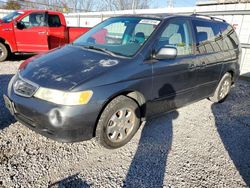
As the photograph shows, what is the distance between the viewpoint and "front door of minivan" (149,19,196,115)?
10.2ft

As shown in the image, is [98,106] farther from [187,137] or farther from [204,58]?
[204,58]

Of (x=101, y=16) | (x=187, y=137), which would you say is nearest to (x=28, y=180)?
(x=187, y=137)

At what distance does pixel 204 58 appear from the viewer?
3.81 meters

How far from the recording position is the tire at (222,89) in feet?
15.2

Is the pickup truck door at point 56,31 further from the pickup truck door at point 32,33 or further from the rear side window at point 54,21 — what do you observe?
the pickup truck door at point 32,33

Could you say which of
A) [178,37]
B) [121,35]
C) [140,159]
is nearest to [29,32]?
[121,35]

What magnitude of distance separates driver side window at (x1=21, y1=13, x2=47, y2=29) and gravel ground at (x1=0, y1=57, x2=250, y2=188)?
4.50 metres

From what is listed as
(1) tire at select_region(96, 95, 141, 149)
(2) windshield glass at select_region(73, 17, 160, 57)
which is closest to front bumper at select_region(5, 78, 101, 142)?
(1) tire at select_region(96, 95, 141, 149)

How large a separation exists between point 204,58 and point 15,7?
3077 cm

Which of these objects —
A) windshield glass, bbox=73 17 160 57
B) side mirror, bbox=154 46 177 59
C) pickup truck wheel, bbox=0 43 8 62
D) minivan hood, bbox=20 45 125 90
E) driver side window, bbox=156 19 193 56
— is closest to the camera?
minivan hood, bbox=20 45 125 90

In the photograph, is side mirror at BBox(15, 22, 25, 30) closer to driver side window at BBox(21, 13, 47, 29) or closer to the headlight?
driver side window at BBox(21, 13, 47, 29)

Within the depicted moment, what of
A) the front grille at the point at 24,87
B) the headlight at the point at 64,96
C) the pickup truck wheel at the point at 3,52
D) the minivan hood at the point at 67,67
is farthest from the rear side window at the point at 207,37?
the pickup truck wheel at the point at 3,52

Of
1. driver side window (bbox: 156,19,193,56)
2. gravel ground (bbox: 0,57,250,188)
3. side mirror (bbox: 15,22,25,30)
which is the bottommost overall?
gravel ground (bbox: 0,57,250,188)

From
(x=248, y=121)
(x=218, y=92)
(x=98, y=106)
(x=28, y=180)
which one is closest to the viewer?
(x=28, y=180)
